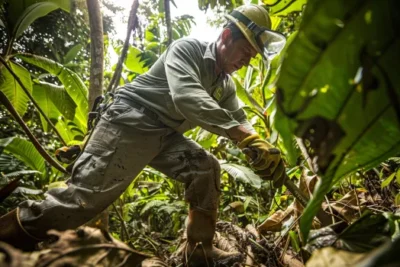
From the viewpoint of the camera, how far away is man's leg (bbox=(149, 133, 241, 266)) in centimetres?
179

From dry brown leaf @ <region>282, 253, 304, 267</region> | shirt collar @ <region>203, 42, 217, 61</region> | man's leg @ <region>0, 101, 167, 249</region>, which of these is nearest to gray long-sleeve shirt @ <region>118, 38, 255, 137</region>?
shirt collar @ <region>203, 42, 217, 61</region>

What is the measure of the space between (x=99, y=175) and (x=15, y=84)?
1762 millimetres

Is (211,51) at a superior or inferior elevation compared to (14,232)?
superior

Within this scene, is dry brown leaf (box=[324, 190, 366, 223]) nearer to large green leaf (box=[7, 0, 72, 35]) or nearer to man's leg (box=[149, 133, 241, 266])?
man's leg (box=[149, 133, 241, 266])

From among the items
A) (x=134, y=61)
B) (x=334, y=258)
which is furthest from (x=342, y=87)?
(x=134, y=61)

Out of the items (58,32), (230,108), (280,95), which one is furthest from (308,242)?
(58,32)

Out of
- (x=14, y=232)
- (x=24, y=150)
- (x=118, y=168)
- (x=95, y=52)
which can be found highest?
(x=95, y=52)

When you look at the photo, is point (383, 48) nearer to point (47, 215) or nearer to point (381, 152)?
point (381, 152)

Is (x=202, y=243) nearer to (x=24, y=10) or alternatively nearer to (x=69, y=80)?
(x=69, y=80)

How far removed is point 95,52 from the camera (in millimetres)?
2496

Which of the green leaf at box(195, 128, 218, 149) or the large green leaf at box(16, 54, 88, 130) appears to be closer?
the green leaf at box(195, 128, 218, 149)

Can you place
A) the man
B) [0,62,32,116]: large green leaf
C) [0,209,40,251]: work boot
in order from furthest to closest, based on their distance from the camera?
[0,62,32,116]: large green leaf → the man → [0,209,40,251]: work boot

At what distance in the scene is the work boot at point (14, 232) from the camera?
1.44 metres

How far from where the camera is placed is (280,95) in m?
0.63
